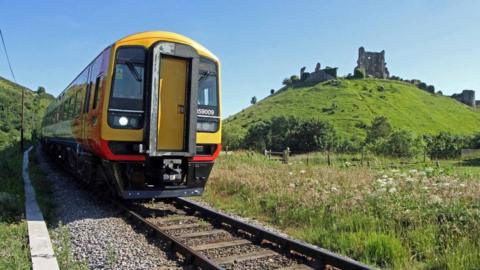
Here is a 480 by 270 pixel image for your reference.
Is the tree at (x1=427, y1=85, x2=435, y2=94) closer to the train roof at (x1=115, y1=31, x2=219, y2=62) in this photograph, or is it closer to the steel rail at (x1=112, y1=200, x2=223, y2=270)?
the train roof at (x1=115, y1=31, x2=219, y2=62)

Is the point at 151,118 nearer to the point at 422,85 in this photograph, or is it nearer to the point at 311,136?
the point at 311,136

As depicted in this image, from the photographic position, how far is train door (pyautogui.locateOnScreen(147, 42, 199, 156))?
27.7ft

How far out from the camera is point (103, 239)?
679 centimetres

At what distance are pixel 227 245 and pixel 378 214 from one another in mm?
2780

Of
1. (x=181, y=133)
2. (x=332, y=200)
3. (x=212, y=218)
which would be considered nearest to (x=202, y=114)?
(x=181, y=133)

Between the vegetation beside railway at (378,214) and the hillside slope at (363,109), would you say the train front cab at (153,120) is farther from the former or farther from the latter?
the hillside slope at (363,109)

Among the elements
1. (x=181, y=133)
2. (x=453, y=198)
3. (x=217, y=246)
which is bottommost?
(x=217, y=246)

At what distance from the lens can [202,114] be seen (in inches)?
358

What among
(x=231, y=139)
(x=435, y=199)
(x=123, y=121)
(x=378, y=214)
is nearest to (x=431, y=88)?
(x=231, y=139)

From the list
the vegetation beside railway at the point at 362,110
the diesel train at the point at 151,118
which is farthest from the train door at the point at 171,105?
the vegetation beside railway at the point at 362,110

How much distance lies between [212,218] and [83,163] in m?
4.32

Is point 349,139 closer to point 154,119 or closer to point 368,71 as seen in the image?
point 154,119

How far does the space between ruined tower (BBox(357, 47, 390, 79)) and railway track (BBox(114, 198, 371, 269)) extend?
150099mm

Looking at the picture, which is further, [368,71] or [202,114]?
[368,71]
